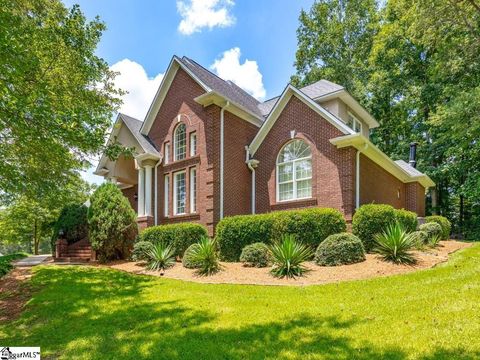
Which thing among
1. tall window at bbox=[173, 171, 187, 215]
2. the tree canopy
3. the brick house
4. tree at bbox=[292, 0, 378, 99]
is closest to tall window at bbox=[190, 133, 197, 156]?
the brick house

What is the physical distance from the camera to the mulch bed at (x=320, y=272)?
849 cm

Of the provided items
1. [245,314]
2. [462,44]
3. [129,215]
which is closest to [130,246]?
[129,215]

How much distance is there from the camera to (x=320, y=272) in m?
9.17

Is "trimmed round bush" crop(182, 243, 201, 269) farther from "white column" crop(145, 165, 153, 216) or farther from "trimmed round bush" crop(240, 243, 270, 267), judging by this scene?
"white column" crop(145, 165, 153, 216)

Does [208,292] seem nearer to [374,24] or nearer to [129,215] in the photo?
[129,215]

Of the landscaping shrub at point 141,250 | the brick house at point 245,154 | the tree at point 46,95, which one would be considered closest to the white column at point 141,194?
the brick house at point 245,154

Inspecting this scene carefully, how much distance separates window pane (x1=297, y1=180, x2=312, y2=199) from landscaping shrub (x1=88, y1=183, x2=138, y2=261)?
727 cm

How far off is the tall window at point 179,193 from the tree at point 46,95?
4.61 metres

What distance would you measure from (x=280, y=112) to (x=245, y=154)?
2580 millimetres

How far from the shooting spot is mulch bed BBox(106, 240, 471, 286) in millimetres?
8492

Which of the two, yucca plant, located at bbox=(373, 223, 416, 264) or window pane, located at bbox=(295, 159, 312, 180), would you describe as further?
window pane, located at bbox=(295, 159, 312, 180)

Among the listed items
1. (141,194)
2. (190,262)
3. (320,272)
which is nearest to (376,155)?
(320,272)

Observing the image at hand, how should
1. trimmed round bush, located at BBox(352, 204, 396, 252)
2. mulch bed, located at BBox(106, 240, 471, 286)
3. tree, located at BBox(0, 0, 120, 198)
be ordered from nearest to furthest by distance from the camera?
tree, located at BBox(0, 0, 120, 198) → mulch bed, located at BBox(106, 240, 471, 286) → trimmed round bush, located at BBox(352, 204, 396, 252)

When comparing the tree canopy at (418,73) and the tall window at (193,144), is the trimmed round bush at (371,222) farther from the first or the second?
the tree canopy at (418,73)
